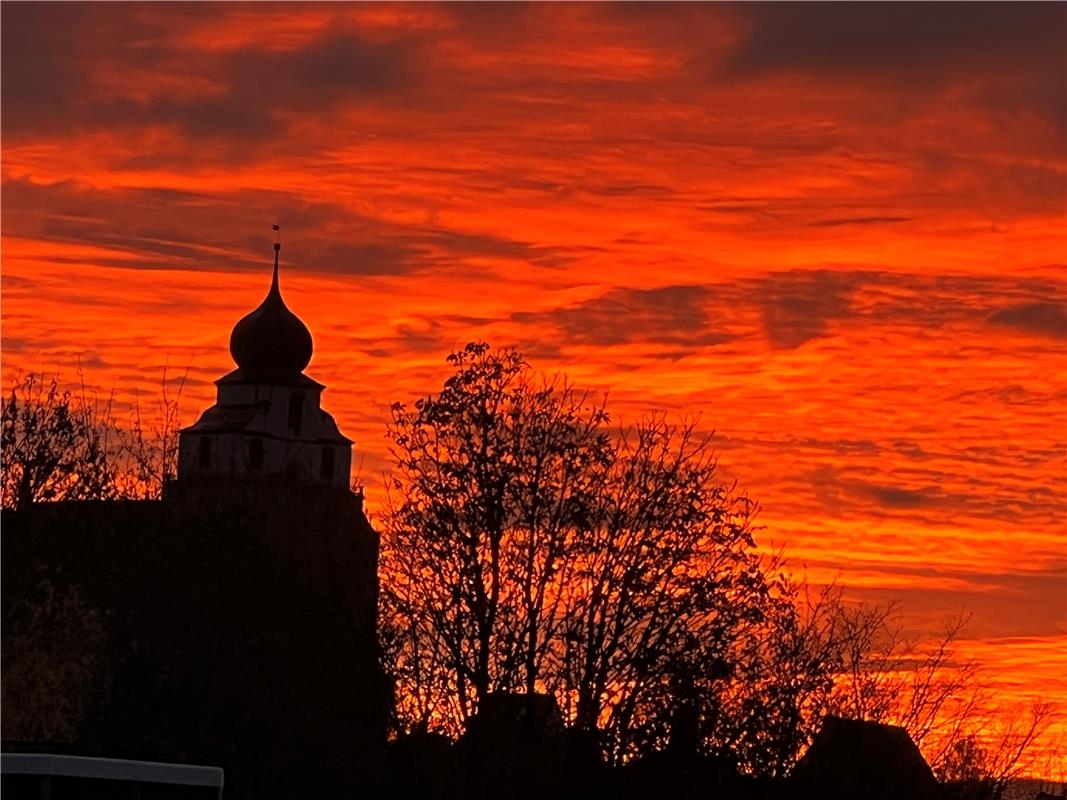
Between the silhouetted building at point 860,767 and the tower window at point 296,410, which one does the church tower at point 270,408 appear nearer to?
the tower window at point 296,410

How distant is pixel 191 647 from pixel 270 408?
97431 millimetres

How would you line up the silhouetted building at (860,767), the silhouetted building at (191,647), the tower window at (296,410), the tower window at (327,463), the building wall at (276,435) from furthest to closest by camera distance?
the tower window at (327,463) → the tower window at (296,410) → the building wall at (276,435) → the silhouetted building at (860,767) → the silhouetted building at (191,647)

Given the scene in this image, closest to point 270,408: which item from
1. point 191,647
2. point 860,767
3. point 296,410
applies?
point 296,410

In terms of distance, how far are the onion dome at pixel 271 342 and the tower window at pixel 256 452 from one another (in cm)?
371

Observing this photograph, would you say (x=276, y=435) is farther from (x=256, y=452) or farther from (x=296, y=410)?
(x=296, y=410)

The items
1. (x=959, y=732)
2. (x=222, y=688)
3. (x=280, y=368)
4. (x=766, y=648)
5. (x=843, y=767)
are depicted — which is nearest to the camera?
(x=222, y=688)

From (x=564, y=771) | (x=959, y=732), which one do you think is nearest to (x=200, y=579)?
(x=564, y=771)

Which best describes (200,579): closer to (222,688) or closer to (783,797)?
(222,688)

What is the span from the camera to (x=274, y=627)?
144 ft

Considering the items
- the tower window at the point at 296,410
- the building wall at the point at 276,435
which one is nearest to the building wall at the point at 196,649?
the building wall at the point at 276,435

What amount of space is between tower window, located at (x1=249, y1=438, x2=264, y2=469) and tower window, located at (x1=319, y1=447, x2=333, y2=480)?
3579 mm

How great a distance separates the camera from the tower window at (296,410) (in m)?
139

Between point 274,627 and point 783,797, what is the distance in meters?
Result: 11.1

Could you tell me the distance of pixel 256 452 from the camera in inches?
5458
